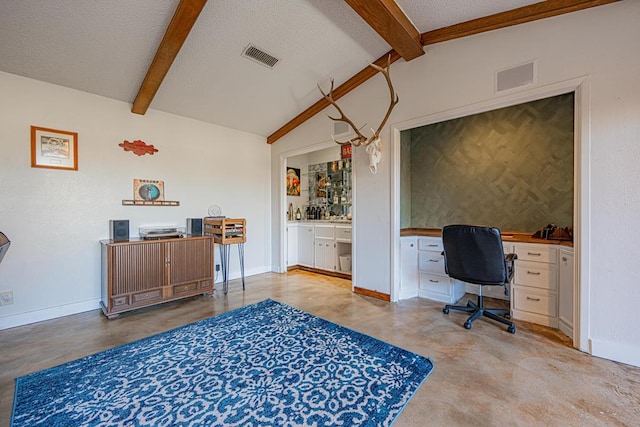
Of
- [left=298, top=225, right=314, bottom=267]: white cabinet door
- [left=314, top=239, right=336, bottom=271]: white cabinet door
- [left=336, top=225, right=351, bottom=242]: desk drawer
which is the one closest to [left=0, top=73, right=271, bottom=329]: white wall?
[left=298, top=225, right=314, bottom=267]: white cabinet door

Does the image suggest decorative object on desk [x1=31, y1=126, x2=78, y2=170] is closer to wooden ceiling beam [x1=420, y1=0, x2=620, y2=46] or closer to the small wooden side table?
the small wooden side table

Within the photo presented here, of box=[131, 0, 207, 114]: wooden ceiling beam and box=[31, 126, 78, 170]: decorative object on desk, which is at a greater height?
box=[131, 0, 207, 114]: wooden ceiling beam

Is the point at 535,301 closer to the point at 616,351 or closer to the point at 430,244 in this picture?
the point at 616,351

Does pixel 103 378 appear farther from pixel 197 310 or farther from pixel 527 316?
pixel 527 316

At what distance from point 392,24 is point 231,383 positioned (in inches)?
133

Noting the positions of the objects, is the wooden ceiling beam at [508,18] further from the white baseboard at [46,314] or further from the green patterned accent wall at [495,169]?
the white baseboard at [46,314]

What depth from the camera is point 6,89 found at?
2805 mm

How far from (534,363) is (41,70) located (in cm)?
531

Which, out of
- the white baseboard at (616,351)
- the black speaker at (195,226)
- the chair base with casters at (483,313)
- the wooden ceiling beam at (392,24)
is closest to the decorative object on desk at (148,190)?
the black speaker at (195,226)

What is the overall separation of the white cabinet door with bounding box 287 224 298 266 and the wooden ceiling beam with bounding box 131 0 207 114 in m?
3.09

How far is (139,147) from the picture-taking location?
3705 millimetres

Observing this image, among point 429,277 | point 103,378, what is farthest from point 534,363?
point 103,378

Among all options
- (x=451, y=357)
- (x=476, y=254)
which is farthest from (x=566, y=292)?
(x=451, y=357)

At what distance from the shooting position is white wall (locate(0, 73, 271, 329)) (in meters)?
2.85
